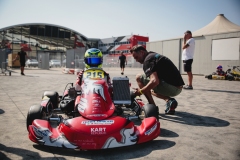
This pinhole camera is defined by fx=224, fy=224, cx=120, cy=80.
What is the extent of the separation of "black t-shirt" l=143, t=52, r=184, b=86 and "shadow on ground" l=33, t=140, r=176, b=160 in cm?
155

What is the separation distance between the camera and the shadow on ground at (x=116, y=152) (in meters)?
2.44

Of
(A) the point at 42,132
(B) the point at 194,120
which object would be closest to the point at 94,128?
(A) the point at 42,132

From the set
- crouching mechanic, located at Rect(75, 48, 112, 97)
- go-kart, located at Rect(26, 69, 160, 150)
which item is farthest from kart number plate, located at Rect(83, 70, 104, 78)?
go-kart, located at Rect(26, 69, 160, 150)

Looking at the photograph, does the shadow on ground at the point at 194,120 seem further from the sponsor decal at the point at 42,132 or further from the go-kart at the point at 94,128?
the sponsor decal at the point at 42,132

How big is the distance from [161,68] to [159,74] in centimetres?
13

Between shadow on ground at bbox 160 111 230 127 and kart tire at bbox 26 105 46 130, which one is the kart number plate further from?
shadow on ground at bbox 160 111 230 127

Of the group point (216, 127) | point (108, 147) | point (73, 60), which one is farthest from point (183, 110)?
point (73, 60)

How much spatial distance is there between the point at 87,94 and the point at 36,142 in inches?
37.5

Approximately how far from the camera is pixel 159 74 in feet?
13.8

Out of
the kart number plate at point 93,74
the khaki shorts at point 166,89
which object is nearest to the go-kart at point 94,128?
the kart number plate at point 93,74

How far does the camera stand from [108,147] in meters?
2.47

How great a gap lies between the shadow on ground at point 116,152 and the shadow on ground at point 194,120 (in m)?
1.19

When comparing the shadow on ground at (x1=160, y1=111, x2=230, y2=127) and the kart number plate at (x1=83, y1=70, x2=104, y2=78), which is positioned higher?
the kart number plate at (x1=83, y1=70, x2=104, y2=78)

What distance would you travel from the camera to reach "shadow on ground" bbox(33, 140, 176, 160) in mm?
2445
